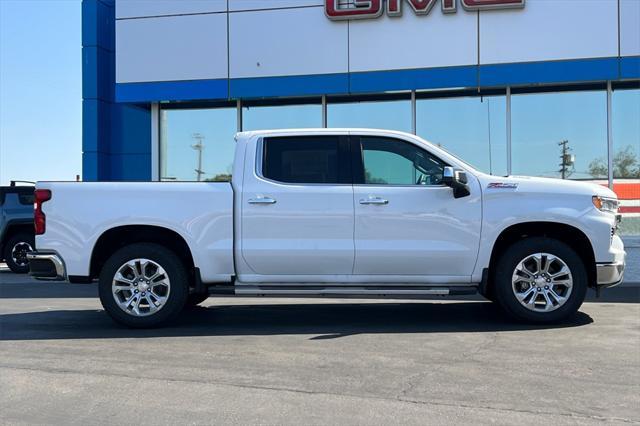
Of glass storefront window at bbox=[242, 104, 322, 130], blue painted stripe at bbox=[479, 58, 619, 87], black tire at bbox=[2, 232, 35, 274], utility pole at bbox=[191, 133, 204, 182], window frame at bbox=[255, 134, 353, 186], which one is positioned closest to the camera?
window frame at bbox=[255, 134, 353, 186]

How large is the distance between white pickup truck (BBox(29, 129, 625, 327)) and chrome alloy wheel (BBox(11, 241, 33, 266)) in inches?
280

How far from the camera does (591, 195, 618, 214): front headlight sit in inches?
259

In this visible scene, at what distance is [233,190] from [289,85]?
7346 mm

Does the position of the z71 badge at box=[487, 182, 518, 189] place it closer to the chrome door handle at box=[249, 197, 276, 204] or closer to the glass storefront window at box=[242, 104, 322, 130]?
the chrome door handle at box=[249, 197, 276, 204]

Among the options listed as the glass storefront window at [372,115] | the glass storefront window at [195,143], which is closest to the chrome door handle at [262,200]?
the glass storefront window at [372,115]

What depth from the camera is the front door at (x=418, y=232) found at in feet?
A: 21.6

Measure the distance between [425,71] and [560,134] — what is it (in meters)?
3.22

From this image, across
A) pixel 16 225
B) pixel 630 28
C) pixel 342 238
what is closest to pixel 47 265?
pixel 342 238

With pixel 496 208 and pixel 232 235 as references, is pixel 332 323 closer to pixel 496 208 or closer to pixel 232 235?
pixel 232 235

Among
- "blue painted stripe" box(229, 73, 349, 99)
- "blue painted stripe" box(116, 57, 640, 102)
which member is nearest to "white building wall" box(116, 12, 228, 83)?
"blue painted stripe" box(116, 57, 640, 102)

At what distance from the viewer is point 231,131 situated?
15102 mm

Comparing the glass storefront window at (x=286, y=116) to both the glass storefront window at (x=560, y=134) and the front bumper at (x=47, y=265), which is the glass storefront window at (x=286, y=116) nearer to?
the glass storefront window at (x=560, y=134)

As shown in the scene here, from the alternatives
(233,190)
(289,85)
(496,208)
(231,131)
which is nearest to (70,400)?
(233,190)

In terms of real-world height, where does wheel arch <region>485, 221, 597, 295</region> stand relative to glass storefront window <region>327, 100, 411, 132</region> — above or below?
below
